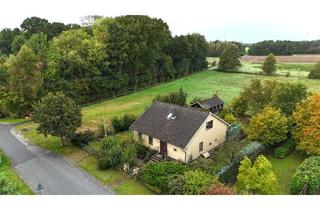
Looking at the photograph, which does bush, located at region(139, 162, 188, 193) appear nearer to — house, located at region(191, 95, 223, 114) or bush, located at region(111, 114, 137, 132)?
bush, located at region(111, 114, 137, 132)

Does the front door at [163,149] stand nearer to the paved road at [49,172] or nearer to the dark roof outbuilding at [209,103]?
the paved road at [49,172]

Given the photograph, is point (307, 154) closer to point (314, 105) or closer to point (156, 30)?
point (314, 105)

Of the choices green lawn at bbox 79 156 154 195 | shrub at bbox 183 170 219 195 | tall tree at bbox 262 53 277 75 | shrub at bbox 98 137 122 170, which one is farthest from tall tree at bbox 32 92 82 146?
tall tree at bbox 262 53 277 75

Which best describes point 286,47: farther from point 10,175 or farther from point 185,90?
point 10,175

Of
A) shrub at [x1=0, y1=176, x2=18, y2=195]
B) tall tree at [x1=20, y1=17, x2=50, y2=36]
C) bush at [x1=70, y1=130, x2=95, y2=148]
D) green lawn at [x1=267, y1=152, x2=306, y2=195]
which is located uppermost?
tall tree at [x1=20, y1=17, x2=50, y2=36]

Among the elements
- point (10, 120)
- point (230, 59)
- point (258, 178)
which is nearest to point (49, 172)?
point (258, 178)

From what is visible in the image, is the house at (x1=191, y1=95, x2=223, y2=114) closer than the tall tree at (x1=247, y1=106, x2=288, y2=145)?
No
